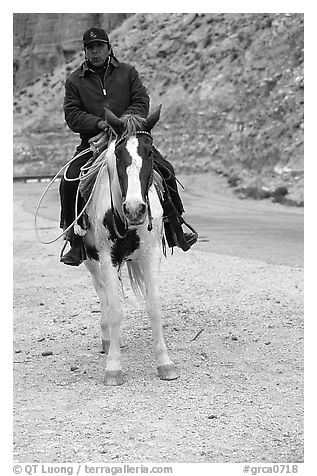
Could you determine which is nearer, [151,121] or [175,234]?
[151,121]

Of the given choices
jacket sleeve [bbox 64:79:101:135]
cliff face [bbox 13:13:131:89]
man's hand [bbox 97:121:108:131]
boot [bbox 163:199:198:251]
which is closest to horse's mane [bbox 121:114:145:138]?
man's hand [bbox 97:121:108:131]

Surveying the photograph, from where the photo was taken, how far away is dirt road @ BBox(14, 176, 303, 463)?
5.66m

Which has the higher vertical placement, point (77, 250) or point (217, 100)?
point (217, 100)

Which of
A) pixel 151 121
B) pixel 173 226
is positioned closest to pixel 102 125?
pixel 151 121

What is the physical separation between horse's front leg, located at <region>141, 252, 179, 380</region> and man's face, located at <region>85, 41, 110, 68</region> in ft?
6.56

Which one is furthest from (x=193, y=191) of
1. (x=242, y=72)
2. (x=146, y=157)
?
(x=146, y=157)

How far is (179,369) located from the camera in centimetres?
752

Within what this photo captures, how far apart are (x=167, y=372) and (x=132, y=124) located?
2350 millimetres

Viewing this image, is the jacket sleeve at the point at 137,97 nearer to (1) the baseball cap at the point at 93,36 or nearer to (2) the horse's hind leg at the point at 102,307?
(1) the baseball cap at the point at 93,36

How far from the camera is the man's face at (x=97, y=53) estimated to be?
7.55m

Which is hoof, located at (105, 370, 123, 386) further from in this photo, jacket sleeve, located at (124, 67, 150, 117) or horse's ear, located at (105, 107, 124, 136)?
jacket sleeve, located at (124, 67, 150, 117)

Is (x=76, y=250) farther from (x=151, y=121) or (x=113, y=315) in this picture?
(x=151, y=121)

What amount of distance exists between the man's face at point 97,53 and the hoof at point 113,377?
2991 mm
